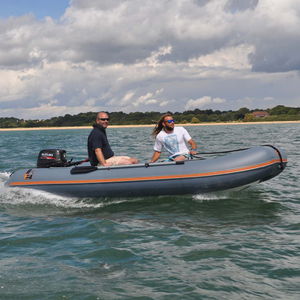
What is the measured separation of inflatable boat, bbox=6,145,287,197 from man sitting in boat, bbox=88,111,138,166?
21 cm

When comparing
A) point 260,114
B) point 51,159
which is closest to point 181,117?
point 260,114

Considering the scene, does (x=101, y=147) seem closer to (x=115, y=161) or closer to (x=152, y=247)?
(x=115, y=161)

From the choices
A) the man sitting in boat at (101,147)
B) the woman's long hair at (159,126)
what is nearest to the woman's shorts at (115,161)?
the man sitting in boat at (101,147)

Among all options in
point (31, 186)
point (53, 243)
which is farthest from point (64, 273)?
point (31, 186)

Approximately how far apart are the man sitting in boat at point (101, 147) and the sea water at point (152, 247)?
751 millimetres

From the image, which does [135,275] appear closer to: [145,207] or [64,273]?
[64,273]

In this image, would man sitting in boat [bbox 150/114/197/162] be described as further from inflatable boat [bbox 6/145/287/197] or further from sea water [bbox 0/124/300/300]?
sea water [bbox 0/124/300/300]

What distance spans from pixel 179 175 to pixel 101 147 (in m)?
1.61

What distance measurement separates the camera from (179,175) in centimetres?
720

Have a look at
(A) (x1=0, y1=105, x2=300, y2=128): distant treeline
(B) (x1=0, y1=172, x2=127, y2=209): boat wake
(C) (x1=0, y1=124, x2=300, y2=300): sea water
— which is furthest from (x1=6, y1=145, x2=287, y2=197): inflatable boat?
(A) (x1=0, y1=105, x2=300, y2=128): distant treeline

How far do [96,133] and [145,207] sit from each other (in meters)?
1.65

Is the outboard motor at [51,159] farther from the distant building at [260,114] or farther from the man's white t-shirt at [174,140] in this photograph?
the distant building at [260,114]

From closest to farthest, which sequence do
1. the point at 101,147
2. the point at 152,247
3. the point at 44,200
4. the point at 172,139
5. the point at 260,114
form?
1. the point at 152,247
2. the point at 172,139
3. the point at 101,147
4. the point at 44,200
5. the point at 260,114

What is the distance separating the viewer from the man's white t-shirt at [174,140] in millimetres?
7504
